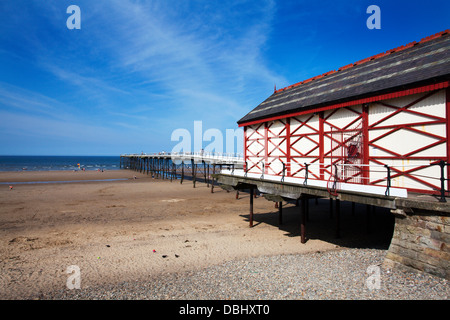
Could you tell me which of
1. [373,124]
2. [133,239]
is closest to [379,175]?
[373,124]

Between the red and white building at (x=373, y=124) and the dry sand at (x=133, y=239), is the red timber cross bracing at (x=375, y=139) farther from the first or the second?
the dry sand at (x=133, y=239)

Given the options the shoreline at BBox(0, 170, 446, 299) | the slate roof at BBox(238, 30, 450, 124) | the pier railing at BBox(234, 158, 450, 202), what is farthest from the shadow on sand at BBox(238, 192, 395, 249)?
the slate roof at BBox(238, 30, 450, 124)

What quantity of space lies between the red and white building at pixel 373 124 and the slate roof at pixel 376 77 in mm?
34


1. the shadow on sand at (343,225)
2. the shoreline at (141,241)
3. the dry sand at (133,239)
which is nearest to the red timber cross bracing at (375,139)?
the shadow on sand at (343,225)

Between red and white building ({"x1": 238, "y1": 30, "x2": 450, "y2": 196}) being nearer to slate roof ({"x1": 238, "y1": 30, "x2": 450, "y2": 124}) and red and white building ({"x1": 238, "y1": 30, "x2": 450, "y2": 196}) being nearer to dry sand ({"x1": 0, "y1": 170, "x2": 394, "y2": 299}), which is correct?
slate roof ({"x1": 238, "y1": 30, "x2": 450, "y2": 124})

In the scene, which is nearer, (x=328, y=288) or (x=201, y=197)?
(x=328, y=288)

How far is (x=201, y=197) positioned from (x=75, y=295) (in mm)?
17286

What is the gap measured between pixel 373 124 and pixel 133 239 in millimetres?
11309

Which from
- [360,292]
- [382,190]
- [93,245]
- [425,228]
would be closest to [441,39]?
[382,190]

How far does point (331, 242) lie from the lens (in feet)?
37.6

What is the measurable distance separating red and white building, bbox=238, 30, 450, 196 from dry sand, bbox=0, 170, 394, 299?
3.28m

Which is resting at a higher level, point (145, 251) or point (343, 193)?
point (343, 193)

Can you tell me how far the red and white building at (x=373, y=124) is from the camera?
314 inches

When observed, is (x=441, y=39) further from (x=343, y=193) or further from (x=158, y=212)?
(x=158, y=212)
